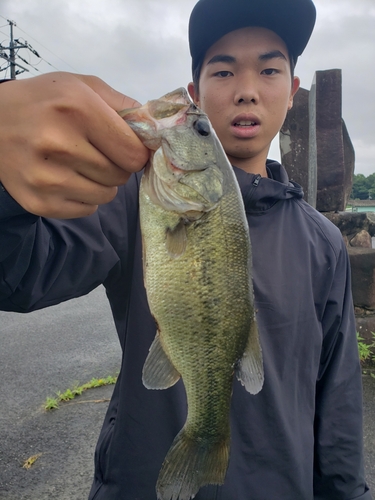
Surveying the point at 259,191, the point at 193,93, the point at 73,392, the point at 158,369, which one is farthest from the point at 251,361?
the point at 73,392

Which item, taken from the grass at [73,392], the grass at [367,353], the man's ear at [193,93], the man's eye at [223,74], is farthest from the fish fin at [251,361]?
the grass at [367,353]

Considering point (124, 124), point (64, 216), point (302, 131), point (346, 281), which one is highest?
point (302, 131)

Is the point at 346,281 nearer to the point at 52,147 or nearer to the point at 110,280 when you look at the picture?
the point at 110,280

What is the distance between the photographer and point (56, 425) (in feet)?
12.3

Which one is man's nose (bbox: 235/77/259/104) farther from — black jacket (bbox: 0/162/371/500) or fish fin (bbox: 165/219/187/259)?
fish fin (bbox: 165/219/187/259)

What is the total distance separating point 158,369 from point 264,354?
2.19 ft

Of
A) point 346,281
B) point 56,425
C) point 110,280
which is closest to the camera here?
point 110,280

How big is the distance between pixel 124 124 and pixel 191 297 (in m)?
0.67

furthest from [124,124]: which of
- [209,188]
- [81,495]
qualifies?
[81,495]

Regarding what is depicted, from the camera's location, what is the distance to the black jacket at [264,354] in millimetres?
1521

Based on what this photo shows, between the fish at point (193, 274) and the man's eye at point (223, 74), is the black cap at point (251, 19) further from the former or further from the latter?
the fish at point (193, 274)

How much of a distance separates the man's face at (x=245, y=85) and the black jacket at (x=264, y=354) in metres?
0.26

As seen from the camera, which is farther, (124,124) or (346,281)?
(346,281)

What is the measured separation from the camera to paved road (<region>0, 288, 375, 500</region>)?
3.06m
